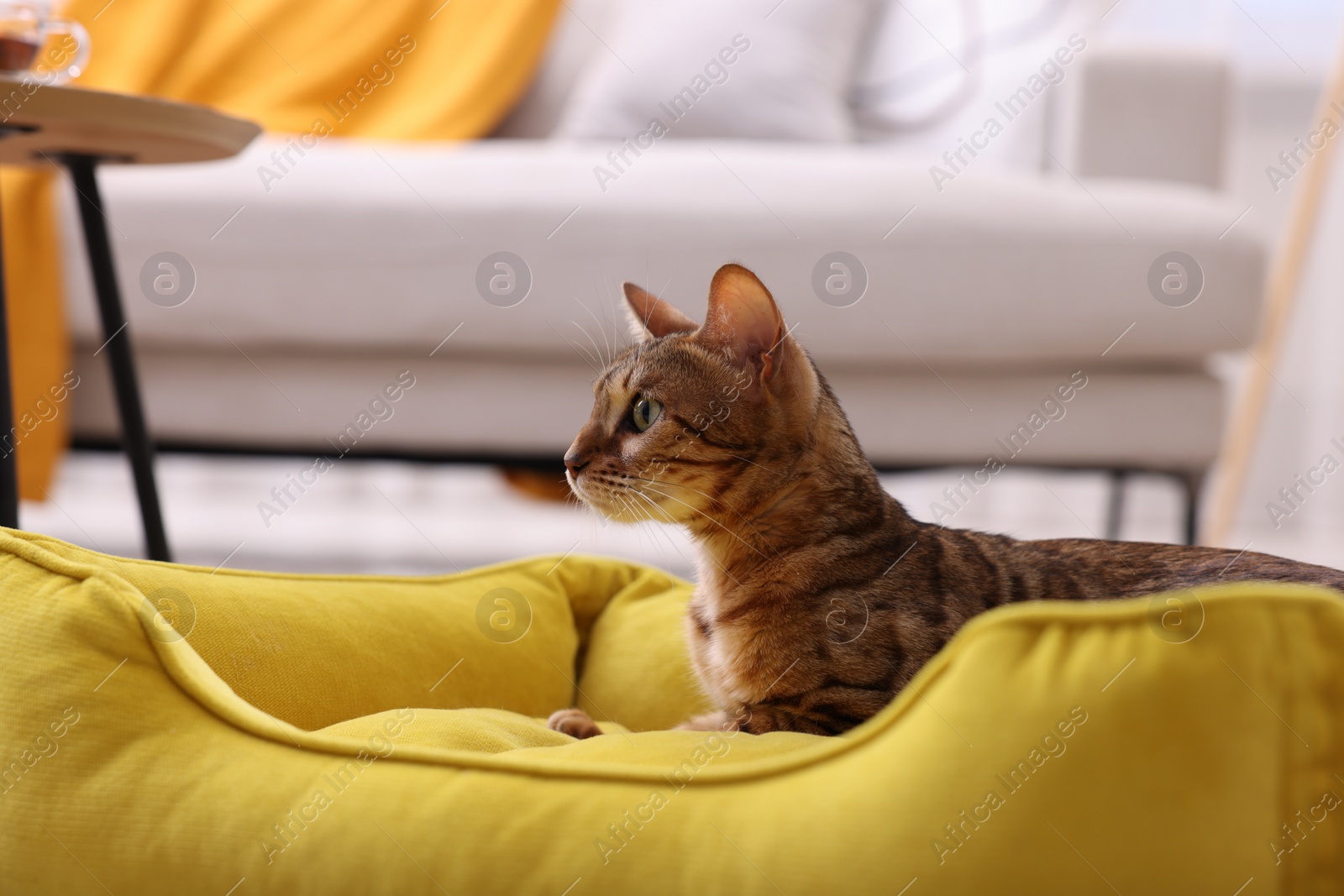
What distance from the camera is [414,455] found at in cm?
210

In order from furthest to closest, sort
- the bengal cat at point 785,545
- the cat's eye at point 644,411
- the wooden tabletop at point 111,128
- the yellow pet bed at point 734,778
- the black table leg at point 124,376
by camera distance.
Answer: the black table leg at point 124,376 → the wooden tabletop at point 111,128 → the cat's eye at point 644,411 → the bengal cat at point 785,545 → the yellow pet bed at point 734,778

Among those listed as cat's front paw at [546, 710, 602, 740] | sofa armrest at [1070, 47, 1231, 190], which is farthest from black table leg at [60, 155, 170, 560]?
sofa armrest at [1070, 47, 1231, 190]

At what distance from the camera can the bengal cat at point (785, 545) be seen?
982 mm

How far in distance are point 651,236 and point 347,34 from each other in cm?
124

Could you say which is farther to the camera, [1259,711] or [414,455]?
[414,455]

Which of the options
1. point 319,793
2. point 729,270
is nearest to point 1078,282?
point 729,270

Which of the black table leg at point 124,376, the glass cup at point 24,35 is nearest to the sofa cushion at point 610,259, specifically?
the black table leg at point 124,376

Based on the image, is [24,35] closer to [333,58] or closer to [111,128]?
[111,128]

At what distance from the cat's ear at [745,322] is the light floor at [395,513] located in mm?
1710

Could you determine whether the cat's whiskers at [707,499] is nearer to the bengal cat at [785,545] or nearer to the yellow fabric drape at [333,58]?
the bengal cat at [785,545]

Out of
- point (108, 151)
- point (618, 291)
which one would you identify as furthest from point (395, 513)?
point (108, 151)

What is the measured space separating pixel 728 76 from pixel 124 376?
147 centimetres

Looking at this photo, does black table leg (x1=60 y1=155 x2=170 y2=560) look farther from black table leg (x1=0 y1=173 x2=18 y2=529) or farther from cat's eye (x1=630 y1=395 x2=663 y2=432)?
cat's eye (x1=630 y1=395 x2=663 y2=432)

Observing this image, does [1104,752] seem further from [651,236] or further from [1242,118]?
[1242,118]
